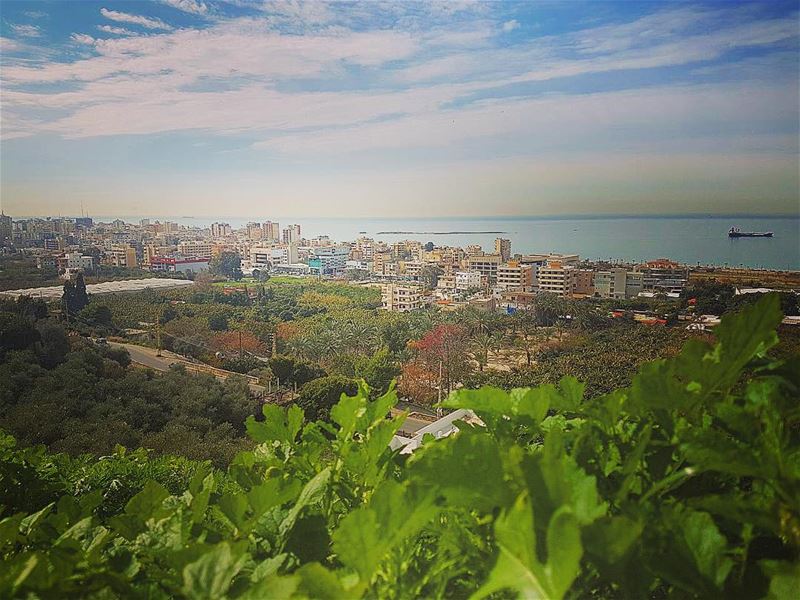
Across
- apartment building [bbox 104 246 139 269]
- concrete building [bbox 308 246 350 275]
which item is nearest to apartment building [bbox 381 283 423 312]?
concrete building [bbox 308 246 350 275]

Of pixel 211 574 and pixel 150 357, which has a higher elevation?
pixel 211 574

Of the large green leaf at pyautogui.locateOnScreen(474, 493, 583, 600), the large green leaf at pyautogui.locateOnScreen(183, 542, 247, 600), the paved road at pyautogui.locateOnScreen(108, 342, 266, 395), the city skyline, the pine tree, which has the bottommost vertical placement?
the paved road at pyautogui.locateOnScreen(108, 342, 266, 395)

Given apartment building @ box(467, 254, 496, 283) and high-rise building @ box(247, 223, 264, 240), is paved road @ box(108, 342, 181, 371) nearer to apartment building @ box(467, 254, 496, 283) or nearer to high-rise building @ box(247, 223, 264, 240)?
high-rise building @ box(247, 223, 264, 240)

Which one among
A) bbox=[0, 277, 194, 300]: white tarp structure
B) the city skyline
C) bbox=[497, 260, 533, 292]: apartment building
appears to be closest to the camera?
the city skyline

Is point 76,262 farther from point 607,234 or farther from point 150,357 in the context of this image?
point 607,234

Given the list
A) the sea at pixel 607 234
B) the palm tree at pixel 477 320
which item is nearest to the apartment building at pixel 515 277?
the sea at pixel 607 234

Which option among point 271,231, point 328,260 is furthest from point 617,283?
point 271,231

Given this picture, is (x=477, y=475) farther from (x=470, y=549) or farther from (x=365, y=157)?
(x=365, y=157)
